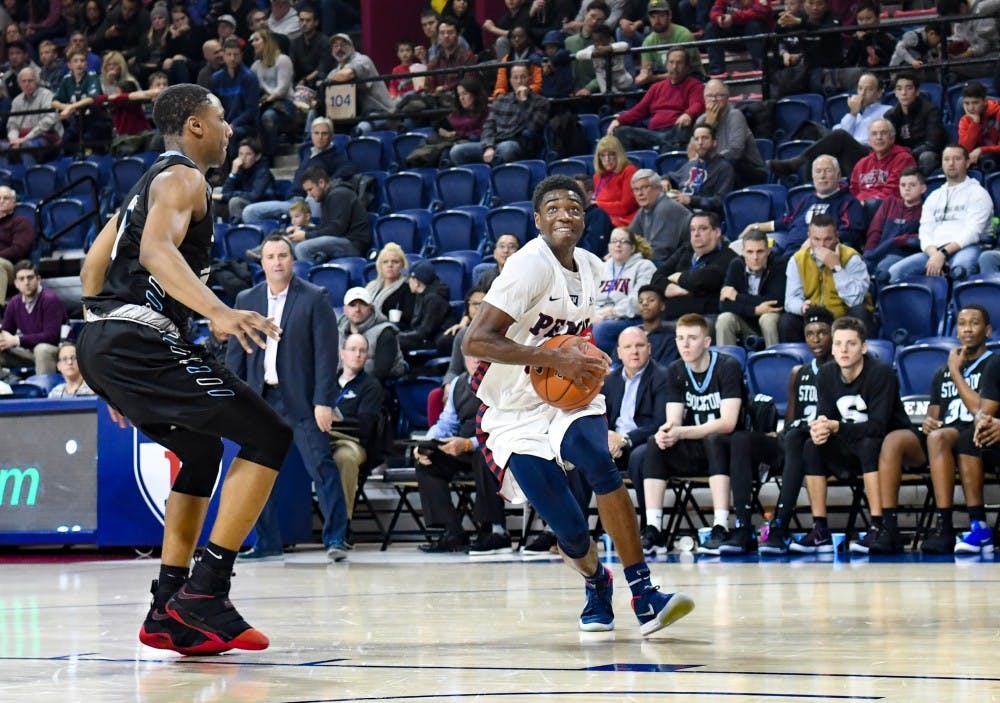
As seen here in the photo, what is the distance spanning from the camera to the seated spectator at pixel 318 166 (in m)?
15.6

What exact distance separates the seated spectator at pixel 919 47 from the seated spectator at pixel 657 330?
4.00 metres

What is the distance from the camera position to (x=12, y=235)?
52.8 ft

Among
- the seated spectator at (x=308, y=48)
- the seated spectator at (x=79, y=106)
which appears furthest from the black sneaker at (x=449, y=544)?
the seated spectator at (x=79, y=106)

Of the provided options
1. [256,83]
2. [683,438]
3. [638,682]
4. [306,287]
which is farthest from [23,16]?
[638,682]

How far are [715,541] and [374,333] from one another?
3.62 meters

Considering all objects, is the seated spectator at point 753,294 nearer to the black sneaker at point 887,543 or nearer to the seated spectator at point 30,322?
the black sneaker at point 887,543

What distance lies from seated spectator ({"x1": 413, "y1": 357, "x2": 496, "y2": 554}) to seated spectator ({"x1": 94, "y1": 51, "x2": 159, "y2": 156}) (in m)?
8.59

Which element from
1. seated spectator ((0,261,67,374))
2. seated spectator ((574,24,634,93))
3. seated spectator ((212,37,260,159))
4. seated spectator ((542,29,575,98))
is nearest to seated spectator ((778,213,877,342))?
seated spectator ((574,24,634,93))

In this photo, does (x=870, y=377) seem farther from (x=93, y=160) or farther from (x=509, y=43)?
(x=93, y=160)

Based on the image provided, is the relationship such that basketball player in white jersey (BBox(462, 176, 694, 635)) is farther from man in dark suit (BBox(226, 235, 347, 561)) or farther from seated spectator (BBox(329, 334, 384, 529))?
seated spectator (BBox(329, 334, 384, 529))

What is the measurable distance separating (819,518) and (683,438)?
103 cm

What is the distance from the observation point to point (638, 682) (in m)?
4.00

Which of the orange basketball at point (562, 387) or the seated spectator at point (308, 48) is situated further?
the seated spectator at point (308, 48)

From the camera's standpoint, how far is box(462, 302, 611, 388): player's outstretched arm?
5.21 metres
